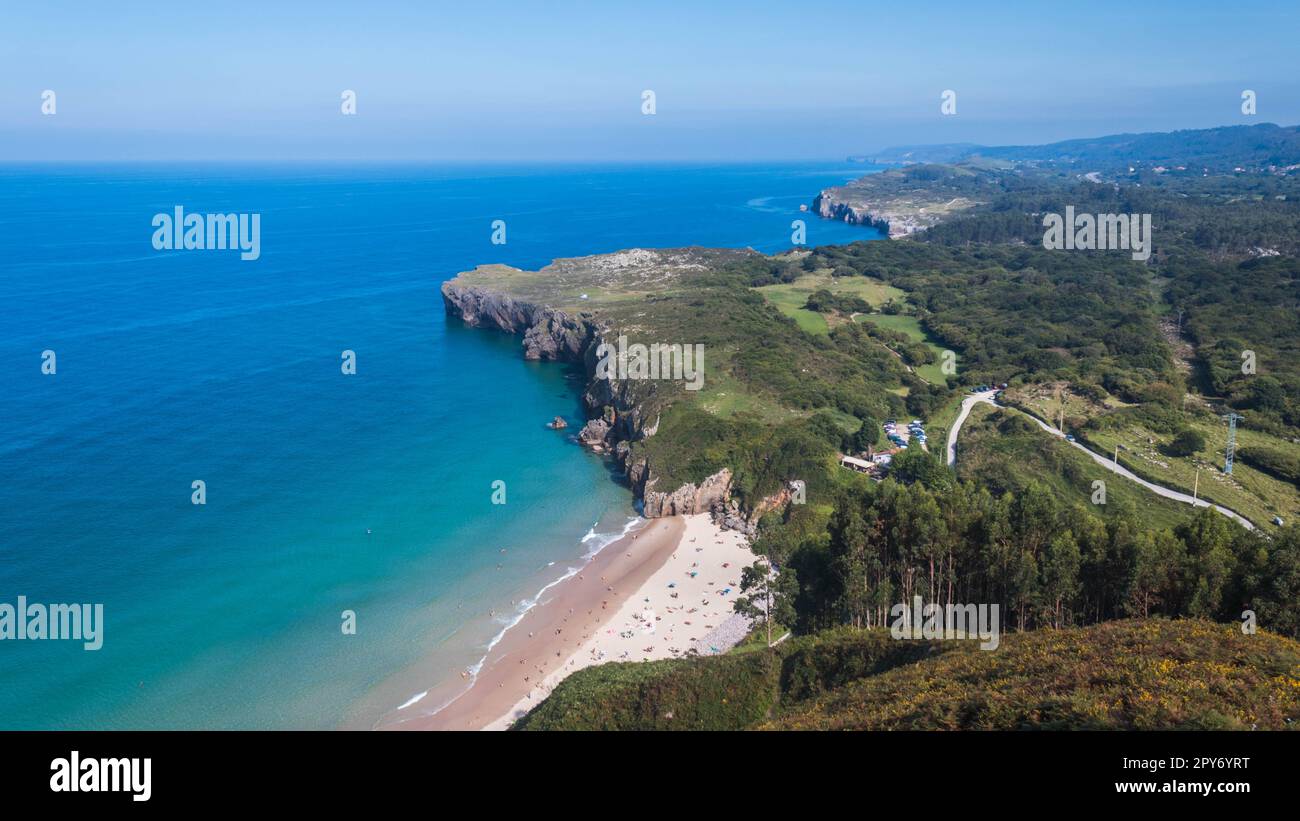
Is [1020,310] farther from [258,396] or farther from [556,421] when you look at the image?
[258,396]

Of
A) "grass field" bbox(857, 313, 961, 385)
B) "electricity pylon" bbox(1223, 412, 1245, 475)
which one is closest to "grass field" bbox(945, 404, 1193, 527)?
"electricity pylon" bbox(1223, 412, 1245, 475)

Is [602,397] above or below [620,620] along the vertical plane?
above

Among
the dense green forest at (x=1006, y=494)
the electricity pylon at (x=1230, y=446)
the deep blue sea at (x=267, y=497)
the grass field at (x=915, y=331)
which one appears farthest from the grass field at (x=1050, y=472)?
the deep blue sea at (x=267, y=497)

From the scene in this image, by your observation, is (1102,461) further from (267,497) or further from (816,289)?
(816,289)

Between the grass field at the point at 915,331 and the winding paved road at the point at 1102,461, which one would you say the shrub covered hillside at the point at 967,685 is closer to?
the winding paved road at the point at 1102,461

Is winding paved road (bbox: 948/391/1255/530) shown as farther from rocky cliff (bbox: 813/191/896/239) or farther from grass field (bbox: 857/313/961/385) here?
rocky cliff (bbox: 813/191/896/239)

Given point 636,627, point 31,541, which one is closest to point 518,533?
point 636,627

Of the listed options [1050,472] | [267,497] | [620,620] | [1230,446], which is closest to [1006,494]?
[1050,472]
